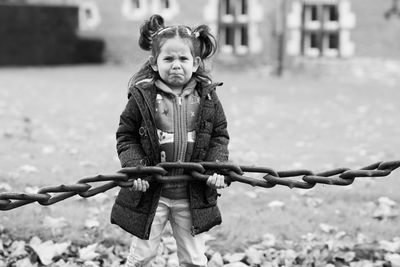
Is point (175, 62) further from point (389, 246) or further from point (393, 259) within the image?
point (389, 246)

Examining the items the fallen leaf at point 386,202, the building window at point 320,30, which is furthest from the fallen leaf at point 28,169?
the building window at point 320,30

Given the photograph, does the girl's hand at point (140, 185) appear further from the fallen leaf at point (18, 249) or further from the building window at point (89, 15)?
the building window at point (89, 15)

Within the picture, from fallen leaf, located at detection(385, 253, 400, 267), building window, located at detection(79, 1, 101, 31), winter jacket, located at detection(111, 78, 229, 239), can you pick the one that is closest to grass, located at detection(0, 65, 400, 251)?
fallen leaf, located at detection(385, 253, 400, 267)

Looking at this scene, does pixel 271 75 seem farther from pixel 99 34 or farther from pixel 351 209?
pixel 351 209

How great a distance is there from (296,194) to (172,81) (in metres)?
2.72

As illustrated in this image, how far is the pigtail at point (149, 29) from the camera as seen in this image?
2.90m

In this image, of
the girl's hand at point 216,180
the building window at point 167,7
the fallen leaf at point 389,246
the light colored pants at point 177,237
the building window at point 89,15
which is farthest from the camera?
the building window at point 89,15

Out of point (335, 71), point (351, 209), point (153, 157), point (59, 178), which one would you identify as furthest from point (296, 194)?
point (335, 71)

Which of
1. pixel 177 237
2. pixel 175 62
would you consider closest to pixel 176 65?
pixel 175 62

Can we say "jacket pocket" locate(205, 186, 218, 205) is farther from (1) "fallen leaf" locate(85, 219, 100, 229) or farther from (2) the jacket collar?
(1) "fallen leaf" locate(85, 219, 100, 229)

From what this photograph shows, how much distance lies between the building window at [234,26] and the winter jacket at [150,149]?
51.0 feet

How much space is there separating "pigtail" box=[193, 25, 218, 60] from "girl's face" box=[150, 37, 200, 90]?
11 cm

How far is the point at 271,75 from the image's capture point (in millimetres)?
17297

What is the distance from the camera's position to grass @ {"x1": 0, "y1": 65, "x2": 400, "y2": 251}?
14.4 ft
